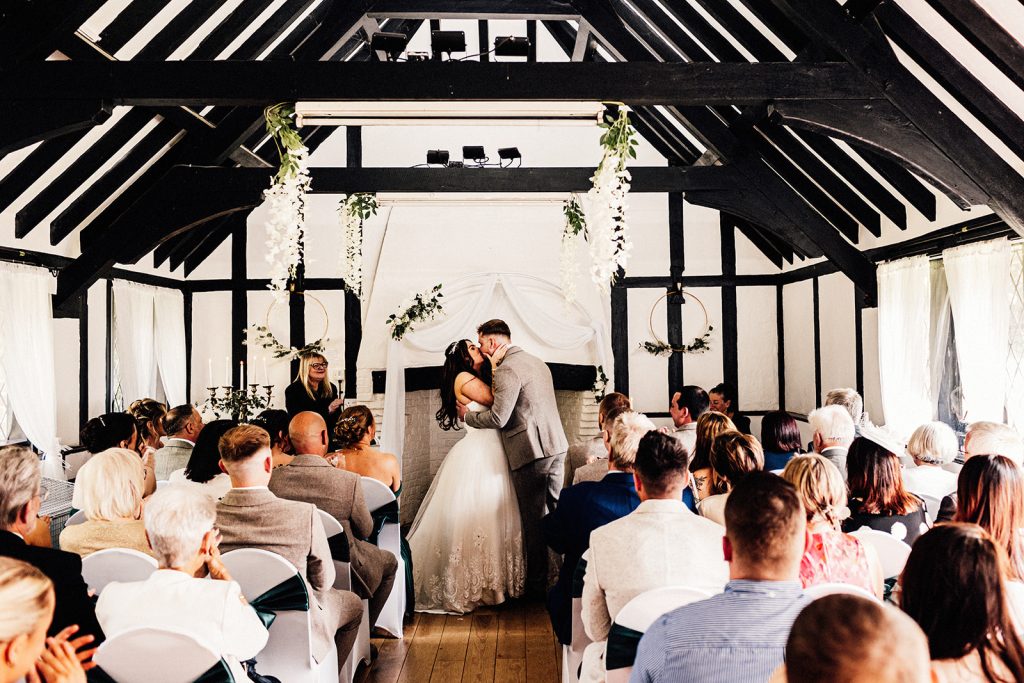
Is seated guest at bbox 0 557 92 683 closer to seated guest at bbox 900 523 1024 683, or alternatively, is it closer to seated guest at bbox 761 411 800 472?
seated guest at bbox 900 523 1024 683

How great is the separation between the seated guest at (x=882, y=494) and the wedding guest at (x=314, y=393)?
5255mm

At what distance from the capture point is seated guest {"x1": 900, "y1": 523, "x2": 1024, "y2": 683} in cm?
174

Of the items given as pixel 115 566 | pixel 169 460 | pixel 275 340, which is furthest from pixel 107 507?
pixel 275 340

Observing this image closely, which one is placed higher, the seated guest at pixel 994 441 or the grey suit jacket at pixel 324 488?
the seated guest at pixel 994 441

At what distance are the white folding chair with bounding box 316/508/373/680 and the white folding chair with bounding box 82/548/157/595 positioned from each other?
731 mm

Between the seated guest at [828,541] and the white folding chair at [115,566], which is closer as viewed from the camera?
the seated guest at [828,541]

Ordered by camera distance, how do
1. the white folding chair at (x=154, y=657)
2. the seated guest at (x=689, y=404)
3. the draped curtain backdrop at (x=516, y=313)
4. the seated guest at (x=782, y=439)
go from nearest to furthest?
the white folding chair at (x=154, y=657) → the seated guest at (x=782, y=439) → the seated guest at (x=689, y=404) → the draped curtain backdrop at (x=516, y=313)

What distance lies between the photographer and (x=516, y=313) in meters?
8.48

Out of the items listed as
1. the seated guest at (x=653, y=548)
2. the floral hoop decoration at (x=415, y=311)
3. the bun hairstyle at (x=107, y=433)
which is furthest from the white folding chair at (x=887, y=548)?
the floral hoop decoration at (x=415, y=311)

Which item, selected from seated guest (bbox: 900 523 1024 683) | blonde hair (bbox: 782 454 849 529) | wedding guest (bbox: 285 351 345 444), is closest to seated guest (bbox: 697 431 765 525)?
blonde hair (bbox: 782 454 849 529)

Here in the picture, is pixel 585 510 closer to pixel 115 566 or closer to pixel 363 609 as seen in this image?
pixel 363 609

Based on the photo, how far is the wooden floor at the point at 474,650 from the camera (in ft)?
13.5

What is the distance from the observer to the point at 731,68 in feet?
14.9

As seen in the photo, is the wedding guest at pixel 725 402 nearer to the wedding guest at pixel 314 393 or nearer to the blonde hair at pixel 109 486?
the wedding guest at pixel 314 393
